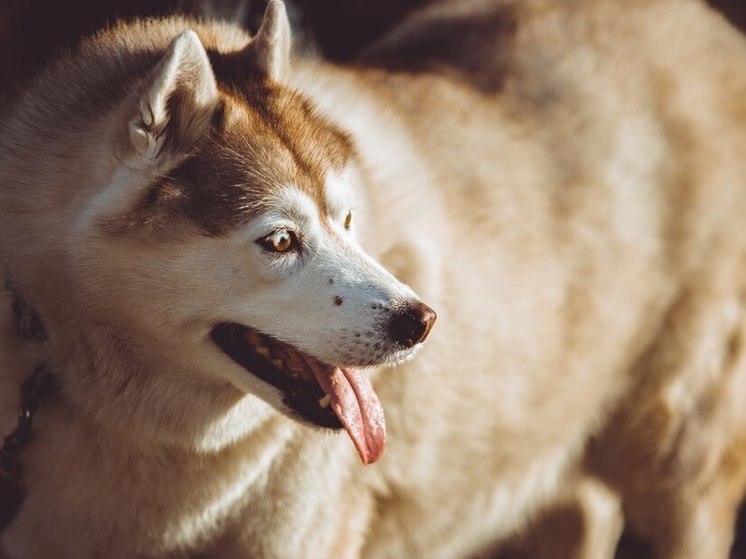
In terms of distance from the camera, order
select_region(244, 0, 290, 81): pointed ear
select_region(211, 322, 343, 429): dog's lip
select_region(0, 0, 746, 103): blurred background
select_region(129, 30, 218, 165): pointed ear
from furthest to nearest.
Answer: select_region(0, 0, 746, 103): blurred background, select_region(244, 0, 290, 81): pointed ear, select_region(211, 322, 343, 429): dog's lip, select_region(129, 30, 218, 165): pointed ear

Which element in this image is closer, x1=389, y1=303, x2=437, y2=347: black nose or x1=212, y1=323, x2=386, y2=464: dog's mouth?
x1=389, y1=303, x2=437, y2=347: black nose

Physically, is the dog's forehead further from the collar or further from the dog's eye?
the collar

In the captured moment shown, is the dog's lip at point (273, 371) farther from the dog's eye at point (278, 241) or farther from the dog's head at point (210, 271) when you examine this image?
the dog's eye at point (278, 241)

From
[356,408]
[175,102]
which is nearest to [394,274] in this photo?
[356,408]

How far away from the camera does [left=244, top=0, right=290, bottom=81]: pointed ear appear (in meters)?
2.74

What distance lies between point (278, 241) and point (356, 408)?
0.46m

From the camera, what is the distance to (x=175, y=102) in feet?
8.13

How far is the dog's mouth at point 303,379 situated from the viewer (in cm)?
259

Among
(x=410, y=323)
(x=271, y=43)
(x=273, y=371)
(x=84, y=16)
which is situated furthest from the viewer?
(x=84, y=16)

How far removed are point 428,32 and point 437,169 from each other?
0.80 m

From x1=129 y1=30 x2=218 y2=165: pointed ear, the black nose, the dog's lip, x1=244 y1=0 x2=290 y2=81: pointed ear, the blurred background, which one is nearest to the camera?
x1=129 y1=30 x2=218 y2=165: pointed ear

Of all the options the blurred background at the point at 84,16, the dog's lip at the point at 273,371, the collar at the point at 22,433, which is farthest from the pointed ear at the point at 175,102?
the blurred background at the point at 84,16

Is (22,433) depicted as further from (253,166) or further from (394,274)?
(394,274)

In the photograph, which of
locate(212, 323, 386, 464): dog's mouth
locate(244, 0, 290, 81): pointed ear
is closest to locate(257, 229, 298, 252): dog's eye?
locate(212, 323, 386, 464): dog's mouth
